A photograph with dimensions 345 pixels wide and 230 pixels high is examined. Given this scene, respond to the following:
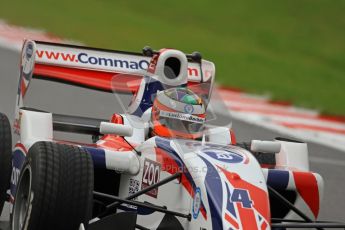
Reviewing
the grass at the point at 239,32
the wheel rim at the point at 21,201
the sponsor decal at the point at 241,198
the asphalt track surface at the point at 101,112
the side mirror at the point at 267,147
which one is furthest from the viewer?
the grass at the point at 239,32

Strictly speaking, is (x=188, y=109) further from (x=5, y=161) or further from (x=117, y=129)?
(x=5, y=161)

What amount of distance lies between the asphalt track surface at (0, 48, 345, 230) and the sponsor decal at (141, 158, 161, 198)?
304cm

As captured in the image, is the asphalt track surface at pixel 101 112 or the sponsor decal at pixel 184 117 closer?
the sponsor decal at pixel 184 117

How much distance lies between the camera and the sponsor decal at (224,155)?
6871 millimetres

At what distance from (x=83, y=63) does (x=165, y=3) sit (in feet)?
66.8

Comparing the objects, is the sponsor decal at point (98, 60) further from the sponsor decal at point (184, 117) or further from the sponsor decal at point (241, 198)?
the sponsor decal at point (241, 198)

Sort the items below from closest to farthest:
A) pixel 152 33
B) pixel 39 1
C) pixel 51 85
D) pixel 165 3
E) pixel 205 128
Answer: pixel 205 128 < pixel 51 85 < pixel 152 33 < pixel 39 1 < pixel 165 3

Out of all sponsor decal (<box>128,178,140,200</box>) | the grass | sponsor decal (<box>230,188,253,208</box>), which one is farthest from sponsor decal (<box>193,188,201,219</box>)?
the grass

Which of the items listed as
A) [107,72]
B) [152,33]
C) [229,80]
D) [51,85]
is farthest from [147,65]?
[152,33]

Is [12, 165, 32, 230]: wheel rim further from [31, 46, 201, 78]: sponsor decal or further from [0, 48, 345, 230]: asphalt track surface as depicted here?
[0, 48, 345, 230]: asphalt track surface

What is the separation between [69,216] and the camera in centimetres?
654

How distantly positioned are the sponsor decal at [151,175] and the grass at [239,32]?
1011 centimetres

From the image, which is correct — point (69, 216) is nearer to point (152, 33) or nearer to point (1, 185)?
point (1, 185)

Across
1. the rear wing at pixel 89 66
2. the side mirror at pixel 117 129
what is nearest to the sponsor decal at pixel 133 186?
the side mirror at pixel 117 129
